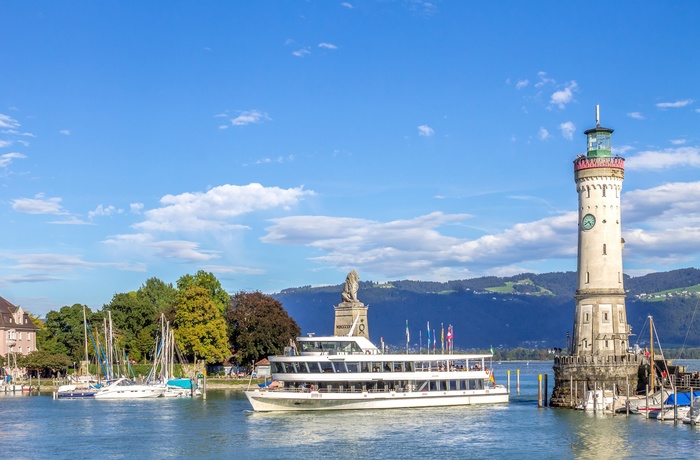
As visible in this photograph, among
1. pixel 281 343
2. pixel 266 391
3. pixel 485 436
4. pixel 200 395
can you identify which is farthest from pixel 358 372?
pixel 281 343

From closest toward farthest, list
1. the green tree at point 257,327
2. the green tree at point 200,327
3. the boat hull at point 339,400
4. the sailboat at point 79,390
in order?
1. the boat hull at point 339,400
2. the sailboat at point 79,390
3. the green tree at point 200,327
4. the green tree at point 257,327

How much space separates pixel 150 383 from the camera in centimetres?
10662

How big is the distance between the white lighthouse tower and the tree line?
164 feet

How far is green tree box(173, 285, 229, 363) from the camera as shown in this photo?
114812 mm

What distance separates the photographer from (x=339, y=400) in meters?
73.8

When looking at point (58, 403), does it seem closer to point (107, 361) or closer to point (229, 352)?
point (107, 361)

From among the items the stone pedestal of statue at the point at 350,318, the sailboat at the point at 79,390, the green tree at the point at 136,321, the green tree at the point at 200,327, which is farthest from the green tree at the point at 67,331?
the stone pedestal of statue at the point at 350,318

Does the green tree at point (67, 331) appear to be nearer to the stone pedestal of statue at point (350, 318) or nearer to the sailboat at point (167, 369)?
the sailboat at point (167, 369)

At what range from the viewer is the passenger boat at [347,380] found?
73688mm

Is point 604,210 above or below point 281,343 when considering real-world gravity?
above

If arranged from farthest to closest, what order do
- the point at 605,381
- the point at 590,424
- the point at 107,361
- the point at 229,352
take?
the point at 229,352 < the point at 107,361 < the point at 605,381 < the point at 590,424

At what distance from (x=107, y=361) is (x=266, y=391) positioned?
42.8 metres

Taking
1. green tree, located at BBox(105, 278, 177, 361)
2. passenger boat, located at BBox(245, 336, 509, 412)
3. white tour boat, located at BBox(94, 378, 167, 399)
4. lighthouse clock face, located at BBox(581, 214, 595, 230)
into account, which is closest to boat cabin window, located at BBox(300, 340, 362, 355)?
passenger boat, located at BBox(245, 336, 509, 412)

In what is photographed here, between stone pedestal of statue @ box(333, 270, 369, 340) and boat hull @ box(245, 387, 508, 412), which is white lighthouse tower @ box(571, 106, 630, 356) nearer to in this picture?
boat hull @ box(245, 387, 508, 412)
